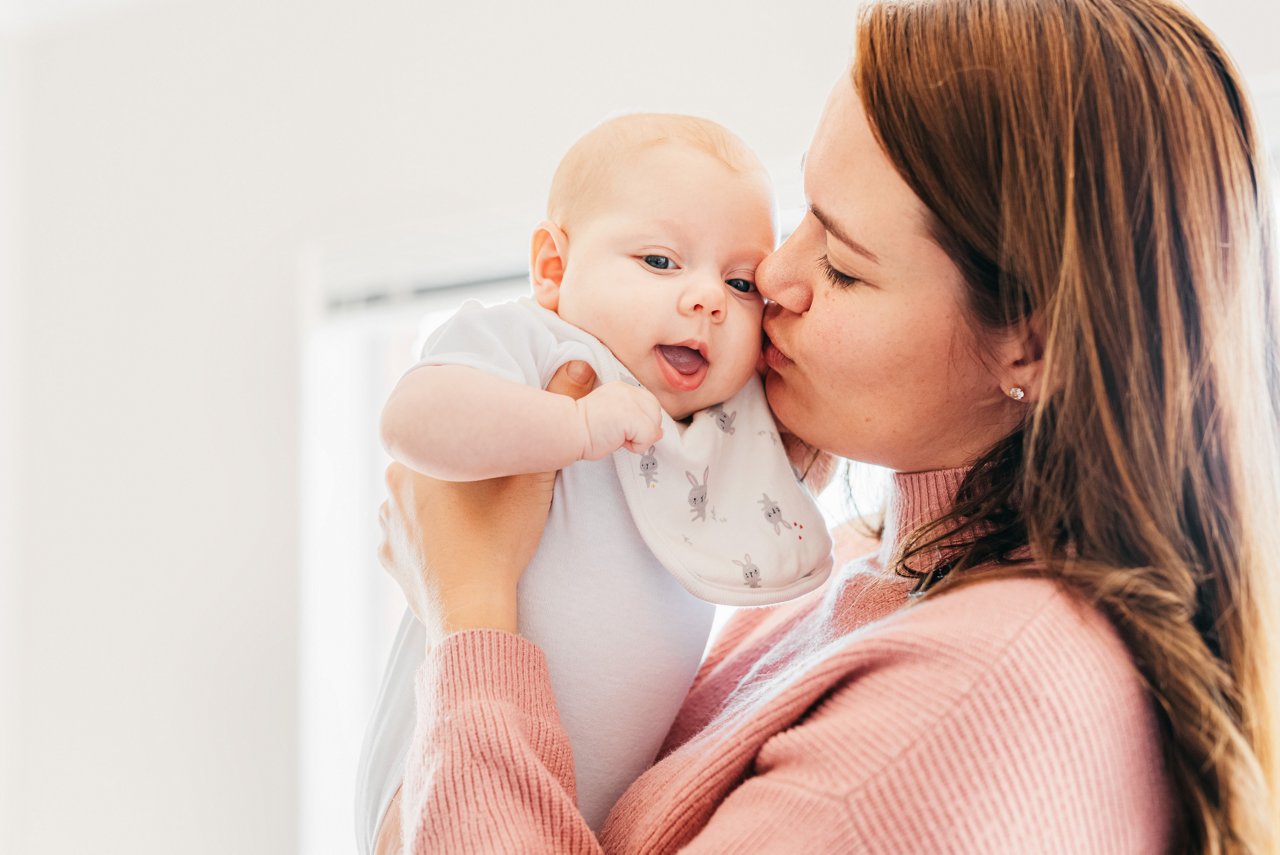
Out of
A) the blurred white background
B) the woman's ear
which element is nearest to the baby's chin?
the woman's ear

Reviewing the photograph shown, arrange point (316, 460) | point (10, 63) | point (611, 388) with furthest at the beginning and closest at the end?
1. point (10, 63)
2. point (316, 460)
3. point (611, 388)

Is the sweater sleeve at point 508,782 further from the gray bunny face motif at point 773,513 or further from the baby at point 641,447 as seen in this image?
the gray bunny face motif at point 773,513

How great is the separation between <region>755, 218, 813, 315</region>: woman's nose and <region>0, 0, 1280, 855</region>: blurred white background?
4.35 ft

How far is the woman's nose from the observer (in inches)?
42.0

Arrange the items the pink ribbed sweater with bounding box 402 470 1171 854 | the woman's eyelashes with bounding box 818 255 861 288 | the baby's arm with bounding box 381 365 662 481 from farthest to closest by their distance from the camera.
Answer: the woman's eyelashes with bounding box 818 255 861 288
the baby's arm with bounding box 381 365 662 481
the pink ribbed sweater with bounding box 402 470 1171 854

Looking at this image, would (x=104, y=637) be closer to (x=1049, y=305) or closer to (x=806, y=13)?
(x=806, y=13)

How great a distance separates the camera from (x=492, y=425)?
92cm

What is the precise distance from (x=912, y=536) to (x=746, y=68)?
4.74ft

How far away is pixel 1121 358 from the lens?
0.88 m

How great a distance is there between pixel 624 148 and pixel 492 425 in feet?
1.19

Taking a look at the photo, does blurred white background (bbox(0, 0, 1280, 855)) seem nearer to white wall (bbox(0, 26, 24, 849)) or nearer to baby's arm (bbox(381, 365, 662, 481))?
white wall (bbox(0, 26, 24, 849))

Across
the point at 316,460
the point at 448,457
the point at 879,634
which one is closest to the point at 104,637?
the point at 316,460

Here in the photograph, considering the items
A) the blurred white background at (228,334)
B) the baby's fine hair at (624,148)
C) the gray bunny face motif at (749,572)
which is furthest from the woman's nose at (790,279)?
the blurred white background at (228,334)

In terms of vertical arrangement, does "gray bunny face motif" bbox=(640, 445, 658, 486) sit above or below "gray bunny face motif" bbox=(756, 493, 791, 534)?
above
